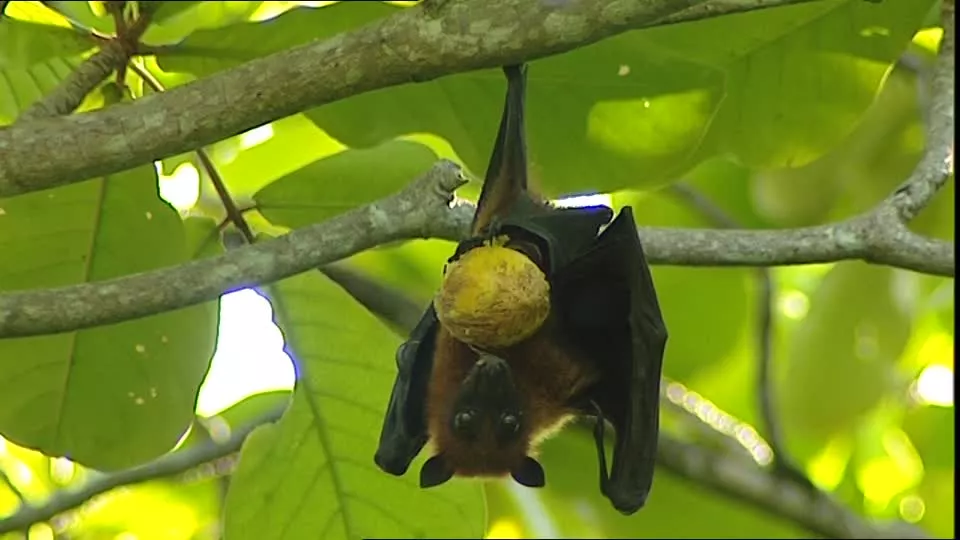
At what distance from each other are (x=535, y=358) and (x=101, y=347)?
38.6 inches

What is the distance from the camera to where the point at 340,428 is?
305 cm

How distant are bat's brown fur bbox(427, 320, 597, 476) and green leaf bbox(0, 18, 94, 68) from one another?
94cm

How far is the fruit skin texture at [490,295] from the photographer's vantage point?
245 cm

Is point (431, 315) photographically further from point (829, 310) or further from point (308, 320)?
point (829, 310)

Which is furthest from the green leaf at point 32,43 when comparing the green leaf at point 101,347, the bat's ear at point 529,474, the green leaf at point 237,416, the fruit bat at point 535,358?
the green leaf at point 237,416

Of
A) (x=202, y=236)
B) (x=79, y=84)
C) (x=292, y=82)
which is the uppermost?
(x=292, y=82)

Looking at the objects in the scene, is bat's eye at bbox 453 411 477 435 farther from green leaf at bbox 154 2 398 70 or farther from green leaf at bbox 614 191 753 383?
green leaf at bbox 614 191 753 383

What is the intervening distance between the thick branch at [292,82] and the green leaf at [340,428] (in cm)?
101

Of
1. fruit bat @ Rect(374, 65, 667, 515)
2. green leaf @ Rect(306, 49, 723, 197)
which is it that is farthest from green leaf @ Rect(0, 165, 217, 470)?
fruit bat @ Rect(374, 65, 667, 515)

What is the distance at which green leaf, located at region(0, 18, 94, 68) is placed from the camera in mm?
2756

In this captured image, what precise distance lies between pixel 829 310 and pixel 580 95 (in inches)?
72.9

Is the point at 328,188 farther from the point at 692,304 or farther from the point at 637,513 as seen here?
the point at 637,513

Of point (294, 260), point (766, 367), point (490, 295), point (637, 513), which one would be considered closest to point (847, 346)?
point (766, 367)

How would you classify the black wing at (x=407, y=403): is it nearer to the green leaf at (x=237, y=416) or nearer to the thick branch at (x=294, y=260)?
the thick branch at (x=294, y=260)
